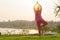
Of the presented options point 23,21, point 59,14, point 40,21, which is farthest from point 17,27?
point 59,14

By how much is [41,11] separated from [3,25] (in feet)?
4.14

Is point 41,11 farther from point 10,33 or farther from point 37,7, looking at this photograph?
point 10,33

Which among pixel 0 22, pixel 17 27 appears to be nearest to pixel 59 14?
pixel 17 27

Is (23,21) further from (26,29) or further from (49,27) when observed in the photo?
(49,27)

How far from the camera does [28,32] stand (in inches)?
287

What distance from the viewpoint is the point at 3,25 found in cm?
725

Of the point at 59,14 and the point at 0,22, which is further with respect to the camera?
the point at 59,14

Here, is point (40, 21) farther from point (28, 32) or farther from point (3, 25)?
point (3, 25)

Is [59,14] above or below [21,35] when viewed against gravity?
above

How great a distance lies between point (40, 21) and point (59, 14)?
71cm

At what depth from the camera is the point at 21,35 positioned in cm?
715

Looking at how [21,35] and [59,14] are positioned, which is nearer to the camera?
[21,35]

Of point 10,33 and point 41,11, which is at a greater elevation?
point 41,11

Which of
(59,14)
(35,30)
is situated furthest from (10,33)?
(59,14)
